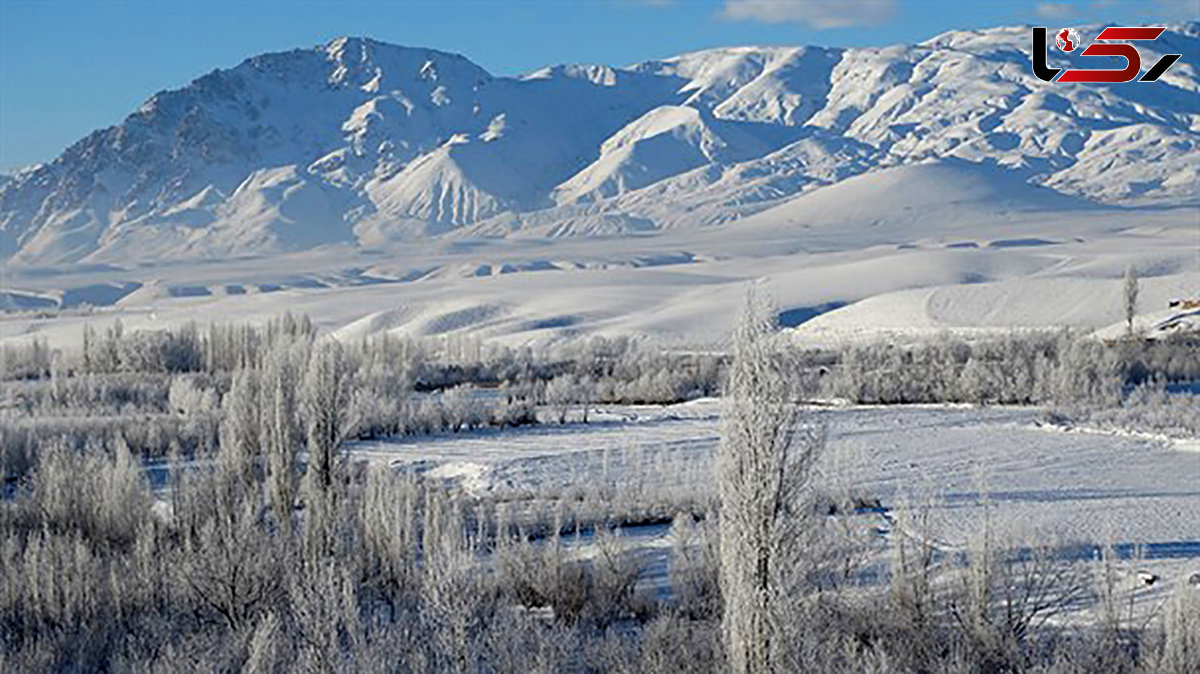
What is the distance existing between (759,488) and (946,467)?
42.1ft

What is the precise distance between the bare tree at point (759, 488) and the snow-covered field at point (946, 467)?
3674mm

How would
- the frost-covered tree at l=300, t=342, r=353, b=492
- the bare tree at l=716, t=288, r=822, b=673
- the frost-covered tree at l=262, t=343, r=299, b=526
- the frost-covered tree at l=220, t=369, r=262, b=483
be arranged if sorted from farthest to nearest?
the frost-covered tree at l=220, t=369, r=262, b=483
the frost-covered tree at l=262, t=343, r=299, b=526
the frost-covered tree at l=300, t=342, r=353, b=492
the bare tree at l=716, t=288, r=822, b=673

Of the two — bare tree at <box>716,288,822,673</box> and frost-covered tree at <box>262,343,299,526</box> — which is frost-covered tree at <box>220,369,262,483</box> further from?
bare tree at <box>716,288,822,673</box>

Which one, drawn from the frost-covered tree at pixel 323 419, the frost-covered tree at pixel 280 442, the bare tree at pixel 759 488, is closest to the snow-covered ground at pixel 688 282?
the frost-covered tree at pixel 280 442

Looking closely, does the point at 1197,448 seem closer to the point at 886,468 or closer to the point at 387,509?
the point at 886,468

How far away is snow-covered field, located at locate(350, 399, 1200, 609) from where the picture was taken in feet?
55.8

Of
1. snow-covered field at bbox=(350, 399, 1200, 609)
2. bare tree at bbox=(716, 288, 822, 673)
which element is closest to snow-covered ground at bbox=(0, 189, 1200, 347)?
snow-covered field at bbox=(350, 399, 1200, 609)

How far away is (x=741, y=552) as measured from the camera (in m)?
10.4

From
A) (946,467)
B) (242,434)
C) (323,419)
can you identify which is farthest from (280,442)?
(946,467)

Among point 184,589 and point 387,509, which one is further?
point 387,509

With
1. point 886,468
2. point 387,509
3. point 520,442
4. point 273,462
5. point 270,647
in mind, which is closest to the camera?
point 270,647

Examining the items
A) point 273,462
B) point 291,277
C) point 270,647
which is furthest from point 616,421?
point 291,277

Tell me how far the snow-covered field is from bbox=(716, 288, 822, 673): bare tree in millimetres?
3674

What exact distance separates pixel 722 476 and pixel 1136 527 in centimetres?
884
